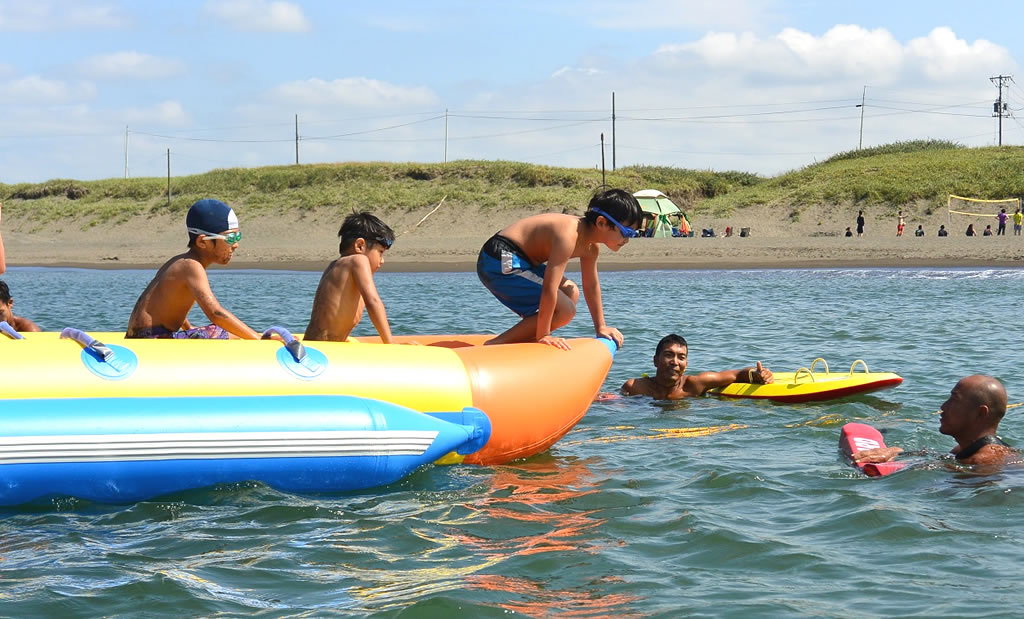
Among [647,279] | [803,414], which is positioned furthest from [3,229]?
[803,414]

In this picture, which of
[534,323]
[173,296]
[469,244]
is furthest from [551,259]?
[469,244]

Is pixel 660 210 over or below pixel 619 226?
over

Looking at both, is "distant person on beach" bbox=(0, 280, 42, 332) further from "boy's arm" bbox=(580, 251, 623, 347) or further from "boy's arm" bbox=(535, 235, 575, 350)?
"boy's arm" bbox=(580, 251, 623, 347)

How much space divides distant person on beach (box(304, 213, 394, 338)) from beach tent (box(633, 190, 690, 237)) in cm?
2351

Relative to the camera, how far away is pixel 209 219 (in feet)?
16.9

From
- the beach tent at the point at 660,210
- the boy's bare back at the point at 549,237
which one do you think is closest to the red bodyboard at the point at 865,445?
the boy's bare back at the point at 549,237

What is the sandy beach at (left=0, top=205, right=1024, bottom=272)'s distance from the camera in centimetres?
2308

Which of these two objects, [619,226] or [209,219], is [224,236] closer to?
[209,219]

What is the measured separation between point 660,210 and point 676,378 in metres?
22.7

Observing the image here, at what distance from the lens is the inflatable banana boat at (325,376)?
14.8 feet

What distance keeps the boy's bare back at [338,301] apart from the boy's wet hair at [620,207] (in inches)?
48.2

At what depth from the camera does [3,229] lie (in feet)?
120

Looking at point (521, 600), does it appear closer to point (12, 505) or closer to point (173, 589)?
point (173, 589)

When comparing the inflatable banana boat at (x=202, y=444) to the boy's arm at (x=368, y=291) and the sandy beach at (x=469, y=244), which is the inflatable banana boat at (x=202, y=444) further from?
the sandy beach at (x=469, y=244)
